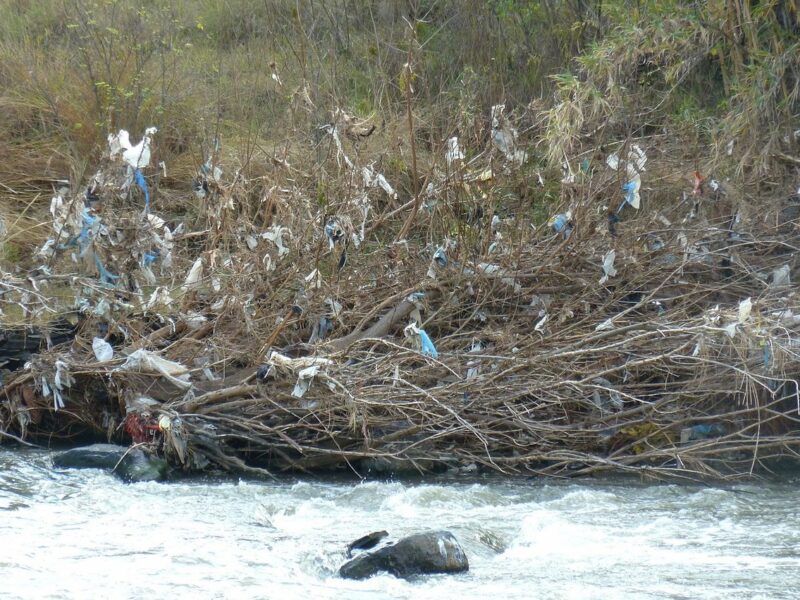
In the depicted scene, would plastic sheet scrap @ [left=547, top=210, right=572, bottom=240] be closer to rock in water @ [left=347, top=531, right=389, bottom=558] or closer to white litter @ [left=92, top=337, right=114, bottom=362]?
rock in water @ [left=347, top=531, right=389, bottom=558]

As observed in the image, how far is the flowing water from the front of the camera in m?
4.05

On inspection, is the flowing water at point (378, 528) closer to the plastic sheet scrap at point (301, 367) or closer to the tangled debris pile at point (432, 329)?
the tangled debris pile at point (432, 329)

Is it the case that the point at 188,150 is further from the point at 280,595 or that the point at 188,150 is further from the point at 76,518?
the point at 280,595

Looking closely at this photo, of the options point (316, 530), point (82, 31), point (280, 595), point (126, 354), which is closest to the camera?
point (280, 595)

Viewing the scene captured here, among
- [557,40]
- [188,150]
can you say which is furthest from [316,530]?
[557,40]

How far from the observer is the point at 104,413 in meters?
6.25

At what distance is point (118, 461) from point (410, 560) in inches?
82.8

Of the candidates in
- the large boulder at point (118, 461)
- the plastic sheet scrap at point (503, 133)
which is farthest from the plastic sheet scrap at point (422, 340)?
the large boulder at point (118, 461)

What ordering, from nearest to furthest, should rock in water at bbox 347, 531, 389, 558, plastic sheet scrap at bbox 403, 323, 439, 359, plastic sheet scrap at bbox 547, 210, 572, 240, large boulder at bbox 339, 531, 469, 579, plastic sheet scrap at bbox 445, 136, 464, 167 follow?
large boulder at bbox 339, 531, 469, 579, rock in water at bbox 347, 531, 389, 558, plastic sheet scrap at bbox 403, 323, 439, 359, plastic sheet scrap at bbox 445, 136, 464, 167, plastic sheet scrap at bbox 547, 210, 572, 240

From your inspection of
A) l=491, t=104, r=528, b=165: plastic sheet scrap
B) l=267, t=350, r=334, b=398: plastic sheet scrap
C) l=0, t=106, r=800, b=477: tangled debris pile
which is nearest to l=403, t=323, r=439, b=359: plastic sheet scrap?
l=0, t=106, r=800, b=477: tangled debris pile

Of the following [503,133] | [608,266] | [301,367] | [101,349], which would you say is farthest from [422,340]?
[101,349]

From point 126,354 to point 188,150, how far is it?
381cm

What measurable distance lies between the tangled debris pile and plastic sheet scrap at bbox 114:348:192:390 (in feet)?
0.06

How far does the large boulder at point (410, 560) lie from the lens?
4219 millimetres
